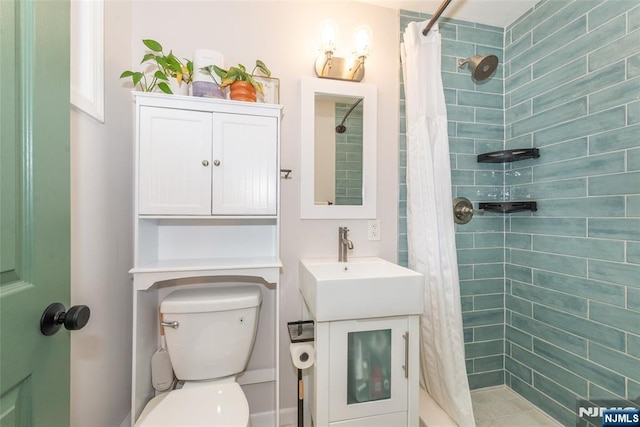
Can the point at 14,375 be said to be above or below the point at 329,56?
below

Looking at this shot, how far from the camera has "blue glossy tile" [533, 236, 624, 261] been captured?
1.30 metres

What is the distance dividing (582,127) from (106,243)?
2.40 meters

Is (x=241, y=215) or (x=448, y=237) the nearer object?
(x=241, y=215)

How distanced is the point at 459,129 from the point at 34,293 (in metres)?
2.09

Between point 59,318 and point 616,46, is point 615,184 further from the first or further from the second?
point 59,318

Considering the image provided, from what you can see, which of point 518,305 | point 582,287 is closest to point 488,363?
point 518,305

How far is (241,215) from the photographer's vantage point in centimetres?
129

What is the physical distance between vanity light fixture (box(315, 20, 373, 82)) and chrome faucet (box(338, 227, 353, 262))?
3.01 ft

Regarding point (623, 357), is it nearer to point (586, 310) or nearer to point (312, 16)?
point (586, 310)

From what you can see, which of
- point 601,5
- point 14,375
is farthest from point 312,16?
point 14,375

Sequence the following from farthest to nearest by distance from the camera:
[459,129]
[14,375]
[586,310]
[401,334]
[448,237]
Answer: [459,129] → [448,237] → [586,310] → [401,334] → [14,375]

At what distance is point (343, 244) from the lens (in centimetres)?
160

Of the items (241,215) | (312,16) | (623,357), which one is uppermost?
(312,16)

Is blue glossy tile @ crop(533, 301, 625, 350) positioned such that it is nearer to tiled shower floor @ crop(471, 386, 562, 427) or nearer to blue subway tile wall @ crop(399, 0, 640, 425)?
blue subway tile wall @ crop(399, 0, 640, 425)
